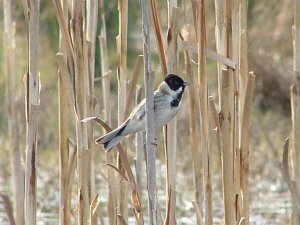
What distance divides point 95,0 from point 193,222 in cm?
257

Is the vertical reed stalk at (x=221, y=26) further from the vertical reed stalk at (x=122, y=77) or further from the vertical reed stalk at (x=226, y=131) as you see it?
the vertical reed stalk at (x=122, y=77)

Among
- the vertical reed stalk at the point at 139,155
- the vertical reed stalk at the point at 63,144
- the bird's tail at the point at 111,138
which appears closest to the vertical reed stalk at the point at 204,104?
the vertical reed stalk at the point at 139,155

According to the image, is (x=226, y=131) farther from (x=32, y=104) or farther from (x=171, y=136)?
(x=32, y=104)

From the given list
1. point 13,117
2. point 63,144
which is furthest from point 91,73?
point 13,117

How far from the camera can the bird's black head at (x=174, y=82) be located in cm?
345

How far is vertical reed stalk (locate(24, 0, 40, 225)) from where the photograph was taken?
3123 millimetres

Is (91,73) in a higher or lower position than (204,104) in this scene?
higher

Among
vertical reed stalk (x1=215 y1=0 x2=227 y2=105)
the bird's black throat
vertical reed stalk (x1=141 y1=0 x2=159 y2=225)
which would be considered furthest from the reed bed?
vertical reed stalk (x1=141 y1=0 x2=159 y2=225)

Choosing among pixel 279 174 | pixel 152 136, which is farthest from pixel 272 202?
pixel 152 136

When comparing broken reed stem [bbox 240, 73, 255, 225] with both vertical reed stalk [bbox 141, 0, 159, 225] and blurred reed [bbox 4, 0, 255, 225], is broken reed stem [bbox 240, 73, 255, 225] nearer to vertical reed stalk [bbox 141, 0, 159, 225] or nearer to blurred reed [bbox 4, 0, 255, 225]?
blurred reed [bbox 4, 0, 255, 225]

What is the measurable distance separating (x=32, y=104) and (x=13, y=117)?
2.68 feet

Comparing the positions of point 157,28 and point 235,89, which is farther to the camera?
point 235,89

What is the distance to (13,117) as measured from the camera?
4020mm

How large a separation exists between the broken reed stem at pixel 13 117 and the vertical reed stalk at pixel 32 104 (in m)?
0.46
